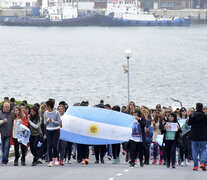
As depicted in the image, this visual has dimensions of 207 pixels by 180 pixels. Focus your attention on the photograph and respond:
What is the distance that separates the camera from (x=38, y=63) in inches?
3295

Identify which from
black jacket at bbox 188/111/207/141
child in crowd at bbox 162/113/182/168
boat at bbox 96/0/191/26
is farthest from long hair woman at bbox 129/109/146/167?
boat at bbox 96/0/191/26

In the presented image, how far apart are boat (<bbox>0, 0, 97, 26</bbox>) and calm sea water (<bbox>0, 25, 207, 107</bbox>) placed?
42.5ft

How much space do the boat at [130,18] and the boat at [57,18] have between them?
475 centimetres

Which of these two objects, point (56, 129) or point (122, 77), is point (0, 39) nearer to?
point (122, 77)

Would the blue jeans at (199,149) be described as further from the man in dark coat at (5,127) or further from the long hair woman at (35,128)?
the man in dark coat at (5,127)

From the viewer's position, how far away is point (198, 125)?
12.7 metres

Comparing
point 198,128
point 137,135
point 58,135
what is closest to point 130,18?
point 137,135

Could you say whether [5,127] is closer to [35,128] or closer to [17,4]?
[35,128]

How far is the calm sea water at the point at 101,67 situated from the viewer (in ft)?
172

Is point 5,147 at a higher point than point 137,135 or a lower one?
lower

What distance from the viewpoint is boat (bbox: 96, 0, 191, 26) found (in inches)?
6496

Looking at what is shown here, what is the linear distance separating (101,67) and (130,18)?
90.4 metres

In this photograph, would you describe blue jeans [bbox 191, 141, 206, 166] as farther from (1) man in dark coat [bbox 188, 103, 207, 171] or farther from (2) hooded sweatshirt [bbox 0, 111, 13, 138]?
(2) hooded sweatshirt [bbox 0, 111, 13, 138]

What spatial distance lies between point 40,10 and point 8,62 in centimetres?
8554
